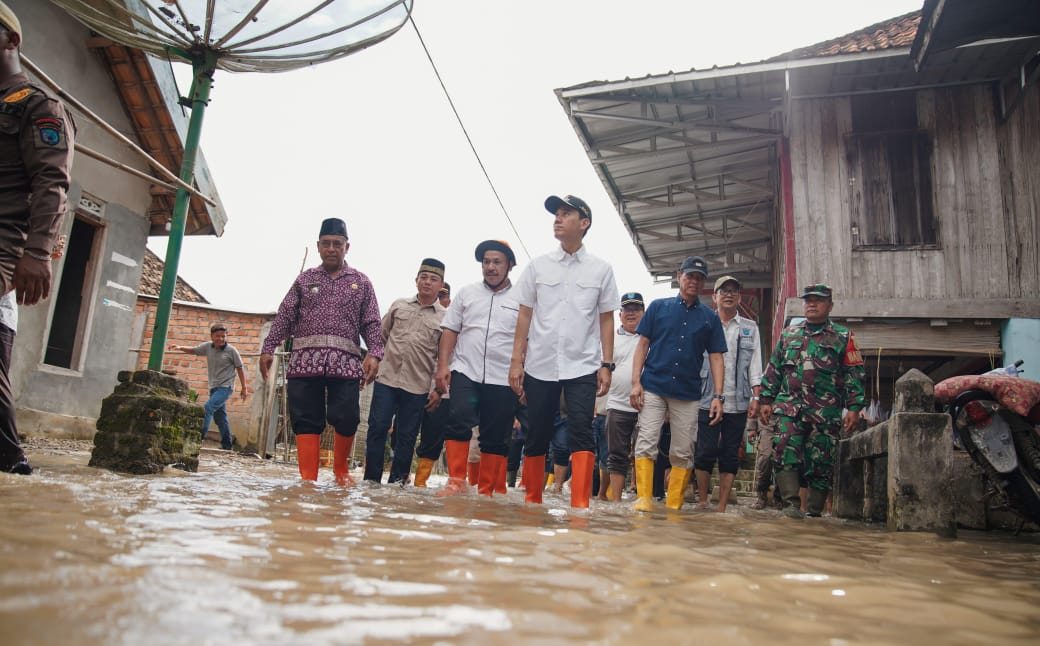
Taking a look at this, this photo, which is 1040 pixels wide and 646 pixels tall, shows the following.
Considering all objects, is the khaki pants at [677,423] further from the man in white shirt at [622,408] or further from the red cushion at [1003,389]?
the red cushion at [1003,389]

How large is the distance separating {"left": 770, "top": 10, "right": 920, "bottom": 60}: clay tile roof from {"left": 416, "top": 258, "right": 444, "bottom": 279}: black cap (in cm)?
508

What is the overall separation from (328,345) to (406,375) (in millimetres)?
779

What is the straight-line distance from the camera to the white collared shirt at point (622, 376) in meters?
6.20

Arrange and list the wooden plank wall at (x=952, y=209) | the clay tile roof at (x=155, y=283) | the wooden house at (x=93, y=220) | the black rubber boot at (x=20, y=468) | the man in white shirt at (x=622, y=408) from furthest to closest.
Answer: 1. the clay tile roof at (x=155, y=283)
2. the wooden plank wall at (x=952, y=209)
3. the wooden house at (x=93, y=220)
4. the man in white shirt at (x=622, y=408)
5. the black rubber boot at (x=20, y=468)

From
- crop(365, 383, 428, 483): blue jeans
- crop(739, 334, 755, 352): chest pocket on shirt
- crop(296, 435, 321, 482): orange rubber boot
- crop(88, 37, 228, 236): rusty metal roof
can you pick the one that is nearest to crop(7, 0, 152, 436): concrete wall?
crop(88, 37, 228, 236): rusty metal roof

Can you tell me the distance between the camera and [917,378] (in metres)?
3.85

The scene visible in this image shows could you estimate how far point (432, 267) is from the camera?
19.4 ft

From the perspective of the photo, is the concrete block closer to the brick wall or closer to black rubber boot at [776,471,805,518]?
black rubber boot at [776,471,805,518]

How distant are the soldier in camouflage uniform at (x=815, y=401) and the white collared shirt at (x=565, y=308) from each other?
1.65 meters

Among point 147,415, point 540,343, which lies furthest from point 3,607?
point 147,415

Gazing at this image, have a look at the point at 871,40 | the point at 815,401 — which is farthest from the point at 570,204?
the point at 871,40

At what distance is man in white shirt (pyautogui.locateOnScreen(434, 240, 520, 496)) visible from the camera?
15.5 feet

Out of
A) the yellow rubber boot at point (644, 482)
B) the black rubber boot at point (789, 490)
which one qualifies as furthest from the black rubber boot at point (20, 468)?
the black rubber boot at point (789, 490)

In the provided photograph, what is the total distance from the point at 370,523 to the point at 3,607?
50.8 inches
